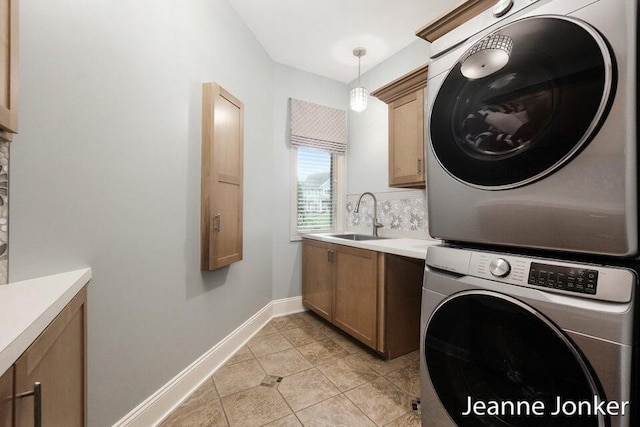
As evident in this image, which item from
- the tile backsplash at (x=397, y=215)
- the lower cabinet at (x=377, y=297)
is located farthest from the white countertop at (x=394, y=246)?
the tile backsplash at (x=397, y=215)

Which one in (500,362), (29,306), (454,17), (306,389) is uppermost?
(454,17)

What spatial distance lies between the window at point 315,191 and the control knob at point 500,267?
7.32 feet

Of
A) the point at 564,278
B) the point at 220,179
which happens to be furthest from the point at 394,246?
the point at 220,179

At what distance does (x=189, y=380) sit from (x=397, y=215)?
6.93ft

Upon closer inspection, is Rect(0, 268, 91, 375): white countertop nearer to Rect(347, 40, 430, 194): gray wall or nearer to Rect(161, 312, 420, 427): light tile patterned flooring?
Rect(161, 312, 420, 427): light tile patterned flooring

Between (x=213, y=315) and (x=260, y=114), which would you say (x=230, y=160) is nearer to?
(x=260, y=114)

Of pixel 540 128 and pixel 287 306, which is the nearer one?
pixel 540 128

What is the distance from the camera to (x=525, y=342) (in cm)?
87

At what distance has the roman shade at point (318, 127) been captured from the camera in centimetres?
293

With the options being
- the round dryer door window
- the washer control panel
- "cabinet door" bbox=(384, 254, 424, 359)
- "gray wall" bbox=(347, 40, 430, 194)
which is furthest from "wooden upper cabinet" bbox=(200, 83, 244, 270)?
the washer control panel

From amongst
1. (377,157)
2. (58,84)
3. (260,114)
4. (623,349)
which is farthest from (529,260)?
(260,114)

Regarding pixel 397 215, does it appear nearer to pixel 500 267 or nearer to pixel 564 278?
pixel 500 267

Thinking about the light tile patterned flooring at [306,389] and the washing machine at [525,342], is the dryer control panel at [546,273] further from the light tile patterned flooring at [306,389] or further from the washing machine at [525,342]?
the light tile patterned flooring at [306,389]

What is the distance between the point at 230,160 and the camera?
1.96 metres
